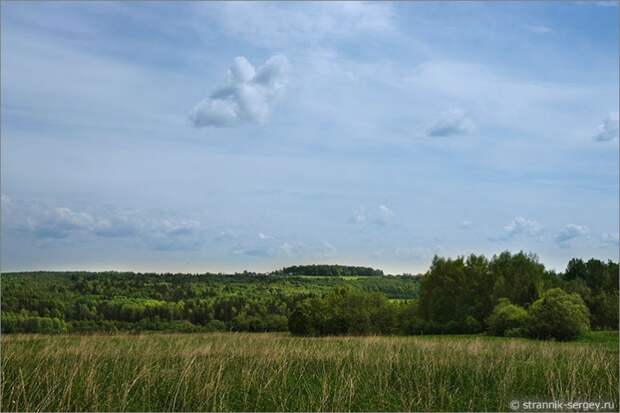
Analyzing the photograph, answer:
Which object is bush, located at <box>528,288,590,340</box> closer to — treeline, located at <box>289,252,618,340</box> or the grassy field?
treeline, located at <box>289,252,618,340</box>

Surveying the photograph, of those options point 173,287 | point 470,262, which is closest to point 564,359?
point 470,262

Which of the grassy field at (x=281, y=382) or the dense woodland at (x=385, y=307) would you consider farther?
the dense woodland at (x=385, y=307)

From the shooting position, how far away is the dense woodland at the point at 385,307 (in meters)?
40.6

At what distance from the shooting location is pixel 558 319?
3438 centimetres

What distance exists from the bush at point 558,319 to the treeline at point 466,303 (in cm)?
174

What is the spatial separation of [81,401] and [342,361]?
220 inches

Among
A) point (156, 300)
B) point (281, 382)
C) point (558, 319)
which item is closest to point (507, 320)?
point (558, 319)

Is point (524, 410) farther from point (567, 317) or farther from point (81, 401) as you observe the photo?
point (567, 317)

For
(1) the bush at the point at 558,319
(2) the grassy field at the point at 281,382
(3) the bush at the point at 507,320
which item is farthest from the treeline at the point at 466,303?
(2) the grassy field at the point at 281,382

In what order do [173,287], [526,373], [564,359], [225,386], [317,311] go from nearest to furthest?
[225,386]
[526,373]
[564,359]
[317,311]
[173,287]

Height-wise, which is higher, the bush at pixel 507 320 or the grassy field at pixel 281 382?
the grassy field at pixel 281 382

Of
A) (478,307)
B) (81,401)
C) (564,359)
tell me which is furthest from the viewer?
(478,307)

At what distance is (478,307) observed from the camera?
5262cm

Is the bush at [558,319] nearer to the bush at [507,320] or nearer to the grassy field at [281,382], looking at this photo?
the bush at [507,320]
